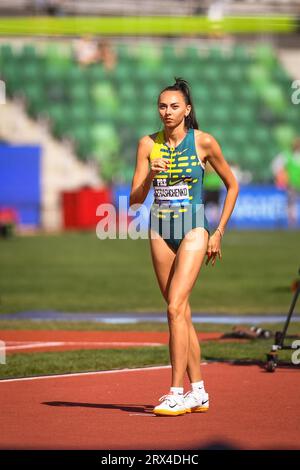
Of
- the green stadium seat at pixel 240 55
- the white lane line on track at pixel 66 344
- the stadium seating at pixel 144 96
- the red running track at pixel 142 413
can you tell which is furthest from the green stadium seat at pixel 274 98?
the red running track at pixel 142 413

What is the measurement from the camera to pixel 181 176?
24.3ft

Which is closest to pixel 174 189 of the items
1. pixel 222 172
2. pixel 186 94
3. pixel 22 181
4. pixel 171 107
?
pixel 222 172

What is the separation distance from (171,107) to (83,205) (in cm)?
2631

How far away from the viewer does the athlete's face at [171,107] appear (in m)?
7.44

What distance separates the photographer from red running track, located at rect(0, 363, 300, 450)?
646 cm

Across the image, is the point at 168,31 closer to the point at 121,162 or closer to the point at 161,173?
the point at 121,162

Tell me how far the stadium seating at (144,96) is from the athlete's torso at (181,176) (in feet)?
91.9

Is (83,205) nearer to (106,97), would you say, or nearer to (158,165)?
(106,97)

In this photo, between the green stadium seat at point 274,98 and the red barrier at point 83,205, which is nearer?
the red barrier at point 83,205

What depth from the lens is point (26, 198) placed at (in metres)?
34.9

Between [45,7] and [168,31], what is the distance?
13.8 feet

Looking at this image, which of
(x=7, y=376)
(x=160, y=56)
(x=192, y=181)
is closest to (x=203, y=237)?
(x=192, y=181)

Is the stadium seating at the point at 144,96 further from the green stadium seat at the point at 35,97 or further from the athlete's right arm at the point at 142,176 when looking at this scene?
the athlete's right arm at the point at 142,176

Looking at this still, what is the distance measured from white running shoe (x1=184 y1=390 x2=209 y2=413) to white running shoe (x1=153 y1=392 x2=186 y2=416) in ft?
0.31
